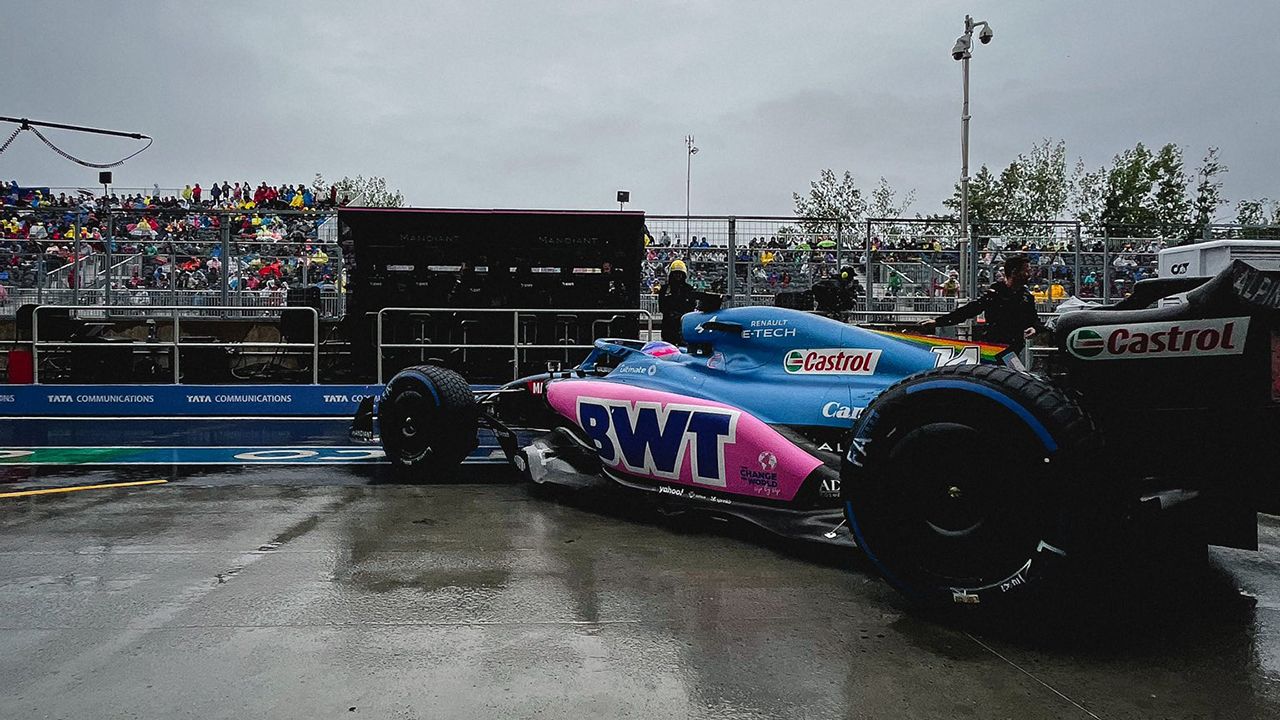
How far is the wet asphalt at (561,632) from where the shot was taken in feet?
9.86

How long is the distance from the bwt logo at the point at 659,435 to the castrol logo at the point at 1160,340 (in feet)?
6.75

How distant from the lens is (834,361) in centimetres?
561

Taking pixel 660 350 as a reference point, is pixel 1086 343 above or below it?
above

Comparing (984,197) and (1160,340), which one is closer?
(1160,340)

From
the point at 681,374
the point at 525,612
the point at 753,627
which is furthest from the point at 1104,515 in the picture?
the point at 681,374

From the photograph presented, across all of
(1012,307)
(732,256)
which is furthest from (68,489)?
(732,256)

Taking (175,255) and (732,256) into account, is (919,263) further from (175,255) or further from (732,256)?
(175,255)

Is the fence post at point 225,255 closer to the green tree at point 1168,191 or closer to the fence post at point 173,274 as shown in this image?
the fence post at point 173,274

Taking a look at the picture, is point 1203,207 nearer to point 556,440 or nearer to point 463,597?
point 556,440

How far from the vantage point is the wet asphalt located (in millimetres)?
3004

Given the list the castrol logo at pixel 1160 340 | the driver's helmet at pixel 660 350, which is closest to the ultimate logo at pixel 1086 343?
the castrol logo at pixel 1160 340

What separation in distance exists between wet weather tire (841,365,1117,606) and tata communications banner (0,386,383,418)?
9.20 meters

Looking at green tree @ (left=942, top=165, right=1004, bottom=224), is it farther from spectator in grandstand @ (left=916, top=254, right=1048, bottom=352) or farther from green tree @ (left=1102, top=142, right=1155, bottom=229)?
spectator in grandstand @ (left=916, top=254, right=1048, bottom=352)

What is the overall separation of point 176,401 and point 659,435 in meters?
8.91
